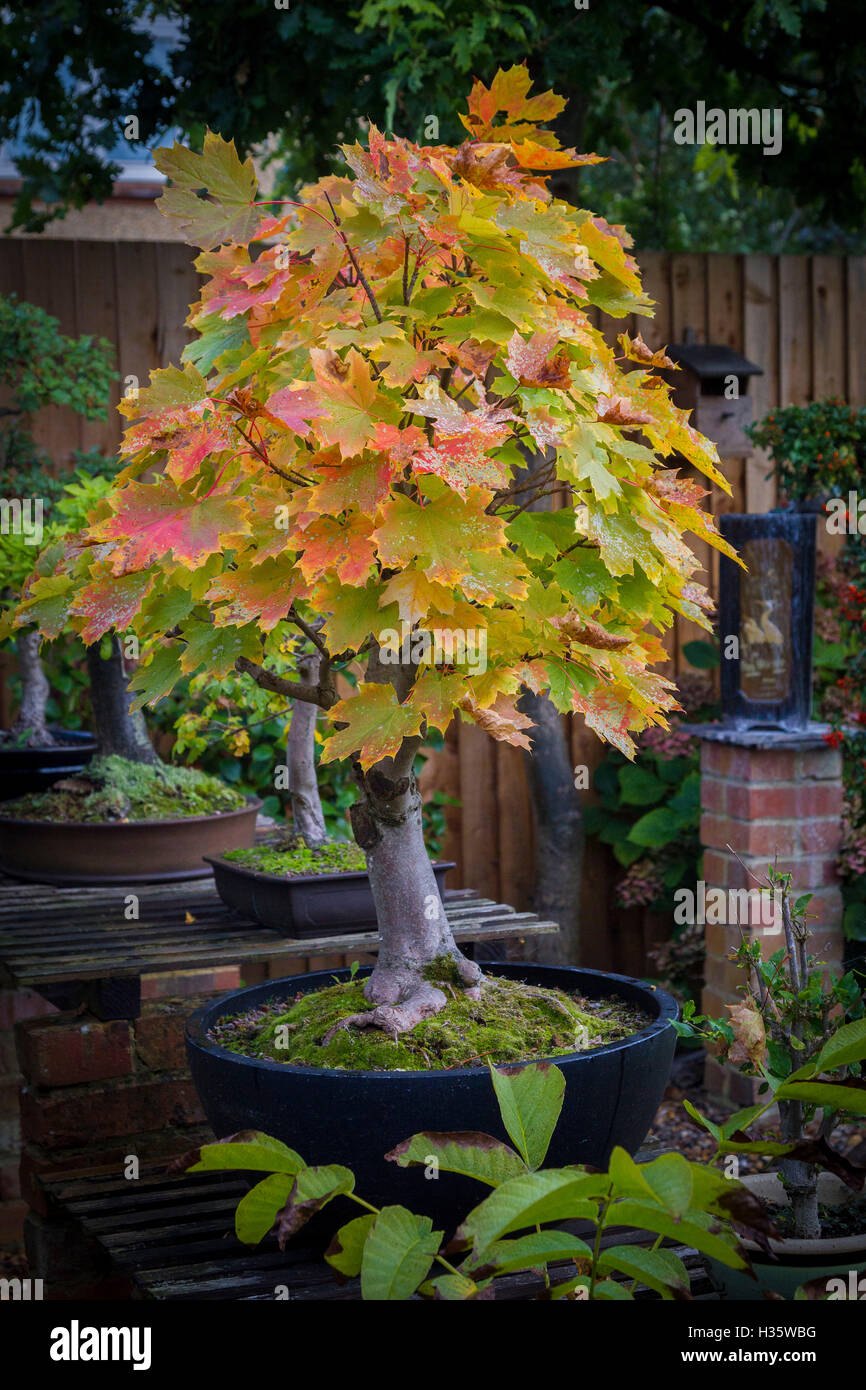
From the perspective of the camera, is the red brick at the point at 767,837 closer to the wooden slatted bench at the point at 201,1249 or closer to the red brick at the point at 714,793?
the red brick at the point at 714,793

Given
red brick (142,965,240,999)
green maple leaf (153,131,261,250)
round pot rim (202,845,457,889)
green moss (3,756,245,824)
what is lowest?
red brick (142,965,240,999)

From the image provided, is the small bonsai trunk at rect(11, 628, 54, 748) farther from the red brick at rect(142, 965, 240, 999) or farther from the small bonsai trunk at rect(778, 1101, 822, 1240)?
the small bonsai trunk at rect(778, 1101, 822, 1240)

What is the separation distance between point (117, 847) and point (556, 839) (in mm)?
1878

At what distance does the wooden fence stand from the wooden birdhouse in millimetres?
231

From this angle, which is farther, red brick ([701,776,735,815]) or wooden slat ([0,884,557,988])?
red brick ([701,776,735,815])

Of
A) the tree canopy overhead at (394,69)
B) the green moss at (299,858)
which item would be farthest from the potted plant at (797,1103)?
the tree canopy overhead at (394,69)

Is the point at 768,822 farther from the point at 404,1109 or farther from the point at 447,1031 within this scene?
the point at 404,1109

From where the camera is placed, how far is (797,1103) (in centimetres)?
122

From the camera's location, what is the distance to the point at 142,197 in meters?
7.59

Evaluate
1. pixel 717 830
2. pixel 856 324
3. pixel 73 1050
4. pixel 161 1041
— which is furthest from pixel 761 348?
pixel 73 1050

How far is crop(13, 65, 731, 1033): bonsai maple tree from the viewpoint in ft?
3.99

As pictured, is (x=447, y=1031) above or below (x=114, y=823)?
below

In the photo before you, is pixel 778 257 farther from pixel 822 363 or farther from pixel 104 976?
pixel 104 976

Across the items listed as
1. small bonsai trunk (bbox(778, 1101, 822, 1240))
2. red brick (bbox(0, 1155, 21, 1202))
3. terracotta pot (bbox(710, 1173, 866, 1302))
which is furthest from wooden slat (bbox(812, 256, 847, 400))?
terracotta pot (bbox(710, 1173, 866, 1302))
